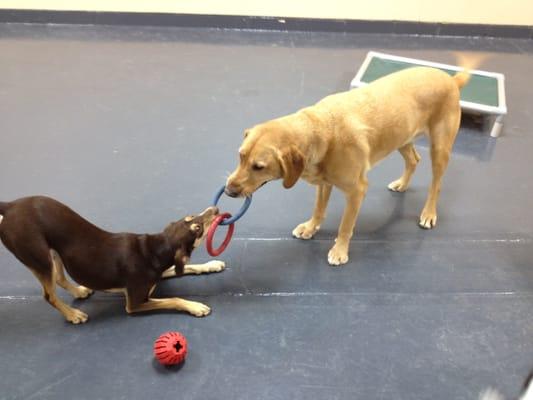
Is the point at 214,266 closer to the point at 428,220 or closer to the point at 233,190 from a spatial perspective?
the point at 233,190

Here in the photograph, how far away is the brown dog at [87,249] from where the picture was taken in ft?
6.71

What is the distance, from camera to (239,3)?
5.67 metres

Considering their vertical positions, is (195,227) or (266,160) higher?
(266,160)

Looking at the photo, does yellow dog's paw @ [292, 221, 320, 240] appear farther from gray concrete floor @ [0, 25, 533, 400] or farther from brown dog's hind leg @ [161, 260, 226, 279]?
brown dog's hind leg @ [161, 260, 226, 279]

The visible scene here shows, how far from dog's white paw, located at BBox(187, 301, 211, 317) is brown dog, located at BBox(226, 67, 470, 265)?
60 cm

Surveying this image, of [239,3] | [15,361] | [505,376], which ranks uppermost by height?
[239,3]

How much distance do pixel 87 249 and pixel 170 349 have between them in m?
0.58

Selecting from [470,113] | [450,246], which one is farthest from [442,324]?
[470,113]

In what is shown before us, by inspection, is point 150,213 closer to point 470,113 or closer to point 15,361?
point 15,361

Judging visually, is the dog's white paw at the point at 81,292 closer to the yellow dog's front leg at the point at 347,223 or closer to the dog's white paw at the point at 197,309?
the dog's white paw at the point at 197,309

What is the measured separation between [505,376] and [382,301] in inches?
25.3

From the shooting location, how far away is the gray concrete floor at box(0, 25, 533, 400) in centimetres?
216

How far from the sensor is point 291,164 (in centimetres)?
A: 220

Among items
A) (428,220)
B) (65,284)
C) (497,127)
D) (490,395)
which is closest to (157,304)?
(65,284)
